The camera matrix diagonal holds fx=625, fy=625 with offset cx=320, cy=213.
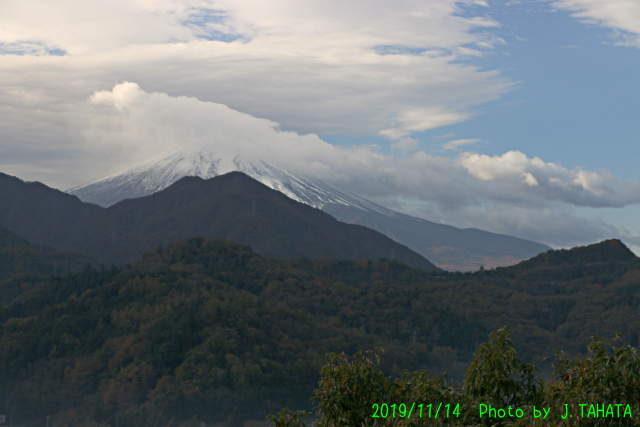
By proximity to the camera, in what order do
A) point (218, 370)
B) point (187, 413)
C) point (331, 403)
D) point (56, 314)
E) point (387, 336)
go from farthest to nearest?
point (387, 336) < point (56, 314) < point (218, 370) < point (187, 413) < point (331, 403)

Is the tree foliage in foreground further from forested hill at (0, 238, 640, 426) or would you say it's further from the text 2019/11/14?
forested hill at (0, 238, 640, 426)

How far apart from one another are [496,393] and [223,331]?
105030 mm

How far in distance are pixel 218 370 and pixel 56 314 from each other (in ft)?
145

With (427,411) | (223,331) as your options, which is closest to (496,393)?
(427,411)

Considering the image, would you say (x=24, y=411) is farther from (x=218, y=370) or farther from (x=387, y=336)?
(x=387, y=336)

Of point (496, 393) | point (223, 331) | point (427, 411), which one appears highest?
point (496, 393)

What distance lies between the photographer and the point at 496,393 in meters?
11.2

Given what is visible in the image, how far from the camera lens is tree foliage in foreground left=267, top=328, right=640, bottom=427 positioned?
960 cm

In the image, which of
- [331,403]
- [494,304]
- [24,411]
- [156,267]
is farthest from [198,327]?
[331,403]

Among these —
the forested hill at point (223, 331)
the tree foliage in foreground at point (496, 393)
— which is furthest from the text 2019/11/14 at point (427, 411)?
the forested hill at point (223, 331)

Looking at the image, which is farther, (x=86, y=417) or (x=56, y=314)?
(x=56, y=314)

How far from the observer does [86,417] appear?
9362 cm

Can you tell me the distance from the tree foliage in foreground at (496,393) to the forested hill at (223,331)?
271 feet

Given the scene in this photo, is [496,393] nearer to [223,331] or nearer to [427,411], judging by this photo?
[427,411]
